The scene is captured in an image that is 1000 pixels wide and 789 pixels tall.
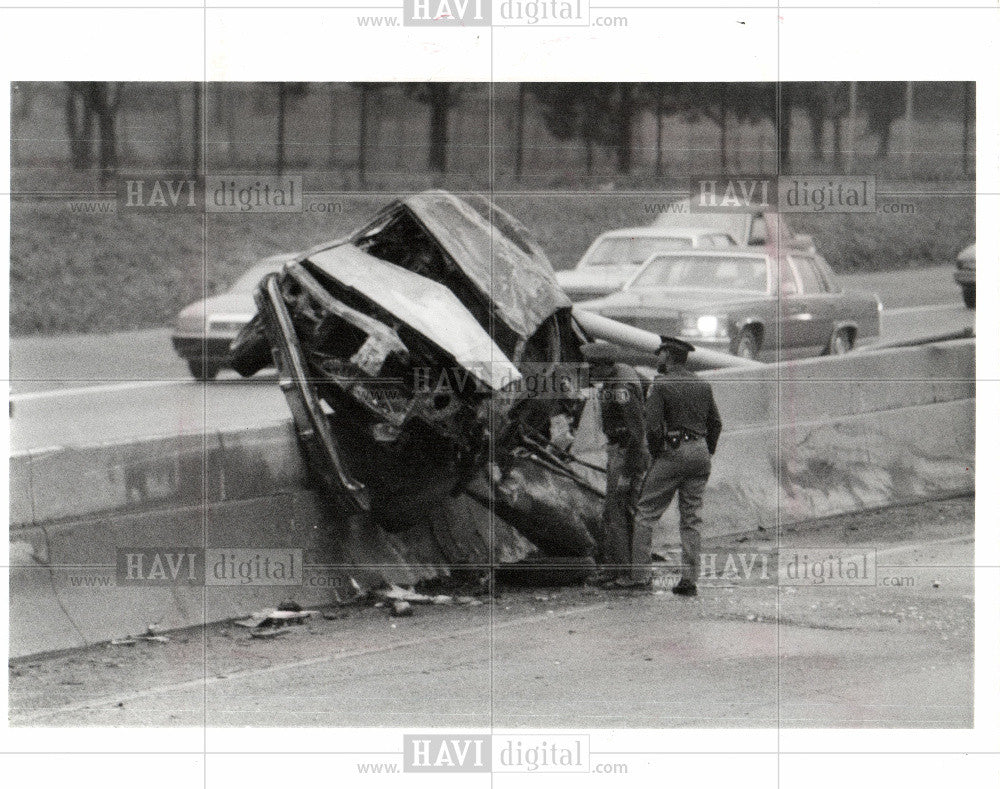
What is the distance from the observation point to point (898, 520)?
39.1ft

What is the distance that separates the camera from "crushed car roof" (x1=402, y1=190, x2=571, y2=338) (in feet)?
32.3

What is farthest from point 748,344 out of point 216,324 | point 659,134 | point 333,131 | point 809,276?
point 216,324

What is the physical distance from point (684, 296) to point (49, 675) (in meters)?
5.98

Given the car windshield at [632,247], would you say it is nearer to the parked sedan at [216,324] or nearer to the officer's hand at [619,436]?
the parked sedan at [216,324]

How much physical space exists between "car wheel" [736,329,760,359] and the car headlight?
0.39ft

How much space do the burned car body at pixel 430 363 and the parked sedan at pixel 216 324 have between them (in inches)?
112

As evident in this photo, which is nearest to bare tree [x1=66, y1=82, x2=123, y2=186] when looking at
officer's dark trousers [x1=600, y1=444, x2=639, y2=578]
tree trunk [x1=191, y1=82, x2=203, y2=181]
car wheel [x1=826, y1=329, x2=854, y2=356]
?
tree trunk [x1=191, y1=82, x2=203, y2=181]

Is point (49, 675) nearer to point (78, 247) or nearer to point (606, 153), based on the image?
point (606, 153)

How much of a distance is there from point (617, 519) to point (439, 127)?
9.50 ft

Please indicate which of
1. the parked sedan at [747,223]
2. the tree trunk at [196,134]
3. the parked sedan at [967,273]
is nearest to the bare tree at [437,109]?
the tree trunk at [196,134]

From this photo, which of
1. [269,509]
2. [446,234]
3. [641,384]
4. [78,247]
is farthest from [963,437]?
[78,247]

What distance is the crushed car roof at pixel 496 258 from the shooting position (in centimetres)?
984

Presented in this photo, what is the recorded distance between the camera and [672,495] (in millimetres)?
10273
